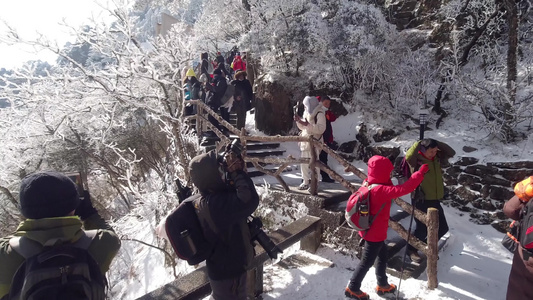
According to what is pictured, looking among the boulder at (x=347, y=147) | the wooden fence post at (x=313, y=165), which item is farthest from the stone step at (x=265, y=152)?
the wooden fence post at (x=313, y=165)

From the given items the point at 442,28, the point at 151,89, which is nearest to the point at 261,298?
the point at 151,89

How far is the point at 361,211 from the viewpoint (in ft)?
9.53

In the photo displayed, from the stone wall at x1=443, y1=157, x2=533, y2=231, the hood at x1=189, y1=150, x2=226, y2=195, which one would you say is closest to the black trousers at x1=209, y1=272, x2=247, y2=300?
the hood at x1=189, y1=150, x2=226, y2=195

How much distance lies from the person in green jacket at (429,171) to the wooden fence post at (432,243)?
33 centimetres

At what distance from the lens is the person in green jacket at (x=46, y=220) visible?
1.51 metres

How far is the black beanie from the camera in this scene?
5.08ft

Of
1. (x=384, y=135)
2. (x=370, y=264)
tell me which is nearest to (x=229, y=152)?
(x=370, y=264)

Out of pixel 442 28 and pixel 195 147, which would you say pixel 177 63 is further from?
pixel 442 28

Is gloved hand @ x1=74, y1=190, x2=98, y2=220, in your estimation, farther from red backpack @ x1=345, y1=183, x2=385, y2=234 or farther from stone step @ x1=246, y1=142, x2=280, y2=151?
stone step @ x1=246, y1=142, x2=280, y2=151

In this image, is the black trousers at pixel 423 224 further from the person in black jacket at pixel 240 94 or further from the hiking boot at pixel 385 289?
the person in black jacket at pixel 240 94

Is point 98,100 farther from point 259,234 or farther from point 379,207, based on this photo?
point 379,207

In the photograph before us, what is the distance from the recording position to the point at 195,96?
28.8ft

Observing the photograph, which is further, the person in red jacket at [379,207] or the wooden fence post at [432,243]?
the wooden fence post at [432,243]

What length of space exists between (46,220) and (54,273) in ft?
0.89
